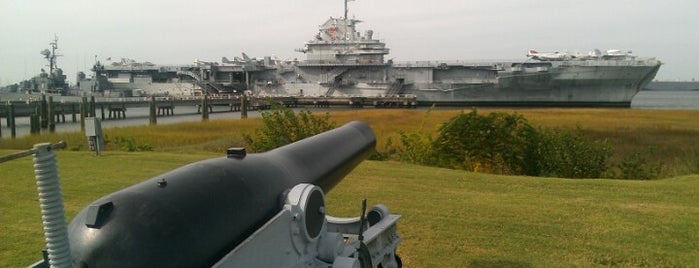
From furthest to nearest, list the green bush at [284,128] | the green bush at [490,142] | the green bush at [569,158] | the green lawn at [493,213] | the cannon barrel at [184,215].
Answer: the green bush at [284,128] < the green bush at [490,142] < the green bush at [569,158] < the green lawn at [493,213] < the cannon barrel at [184,215]

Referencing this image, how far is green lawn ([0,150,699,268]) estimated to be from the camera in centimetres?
468

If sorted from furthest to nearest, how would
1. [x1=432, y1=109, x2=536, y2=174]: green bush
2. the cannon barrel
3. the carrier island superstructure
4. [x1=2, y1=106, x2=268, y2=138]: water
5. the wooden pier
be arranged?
1. the carrier island superstructure
2. the wooden pier
3. [x1=2, y1=106, x2=268, y2=138]: water
4. [x1=432, y1=109, x2=536, y2=174]: green bush
5. the cannon barrel

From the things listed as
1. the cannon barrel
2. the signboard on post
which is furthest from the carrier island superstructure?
the cannon barrel

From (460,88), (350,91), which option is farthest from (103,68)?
(460,88)

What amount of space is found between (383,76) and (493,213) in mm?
54503

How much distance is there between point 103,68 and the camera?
2793 inches

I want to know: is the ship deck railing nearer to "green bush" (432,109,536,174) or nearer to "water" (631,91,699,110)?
"water" (631,91,699,110)

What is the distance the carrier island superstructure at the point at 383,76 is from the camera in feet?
170

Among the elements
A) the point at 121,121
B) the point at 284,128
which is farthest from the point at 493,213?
the point at 121,121

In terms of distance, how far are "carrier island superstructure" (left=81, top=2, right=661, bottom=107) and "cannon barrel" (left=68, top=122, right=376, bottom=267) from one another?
51.7 m

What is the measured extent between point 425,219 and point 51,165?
15.1ft

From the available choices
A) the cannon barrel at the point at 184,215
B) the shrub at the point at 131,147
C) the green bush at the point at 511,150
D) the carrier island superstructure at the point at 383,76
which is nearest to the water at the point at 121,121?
the carrier island superstructure at the point at 383,76

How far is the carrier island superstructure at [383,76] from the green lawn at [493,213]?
45.5 m

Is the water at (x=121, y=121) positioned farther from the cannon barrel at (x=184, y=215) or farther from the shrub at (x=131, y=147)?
the cannon barrel at (x=184, y=215)
